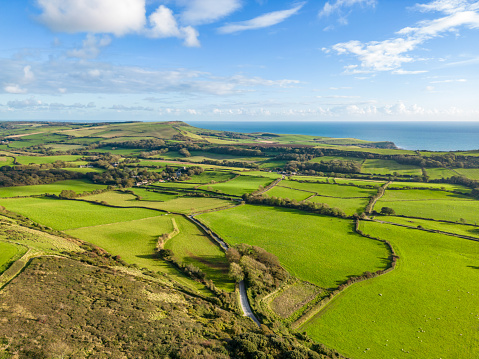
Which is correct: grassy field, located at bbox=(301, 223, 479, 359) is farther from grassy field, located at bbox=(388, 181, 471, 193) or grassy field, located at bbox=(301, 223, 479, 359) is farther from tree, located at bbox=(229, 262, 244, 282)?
grassy field, located at bbox=(388, 181, 471, 193)

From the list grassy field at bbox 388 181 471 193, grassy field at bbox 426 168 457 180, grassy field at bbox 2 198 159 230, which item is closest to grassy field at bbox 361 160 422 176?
grassy field at bbox 426 168 457 180

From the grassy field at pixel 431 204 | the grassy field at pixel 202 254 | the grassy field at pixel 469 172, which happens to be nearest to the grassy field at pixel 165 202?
the grassy field at pixel 202 254

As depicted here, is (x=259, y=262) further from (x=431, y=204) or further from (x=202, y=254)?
(x=431, y=204)

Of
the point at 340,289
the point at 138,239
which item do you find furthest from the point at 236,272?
the point at 138,239

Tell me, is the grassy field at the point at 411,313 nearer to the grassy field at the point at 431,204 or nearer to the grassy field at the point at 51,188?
the grassy field at the point at 431,204

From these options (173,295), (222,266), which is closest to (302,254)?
(222,266)

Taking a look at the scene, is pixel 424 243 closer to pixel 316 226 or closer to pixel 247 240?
pixel 316 226
